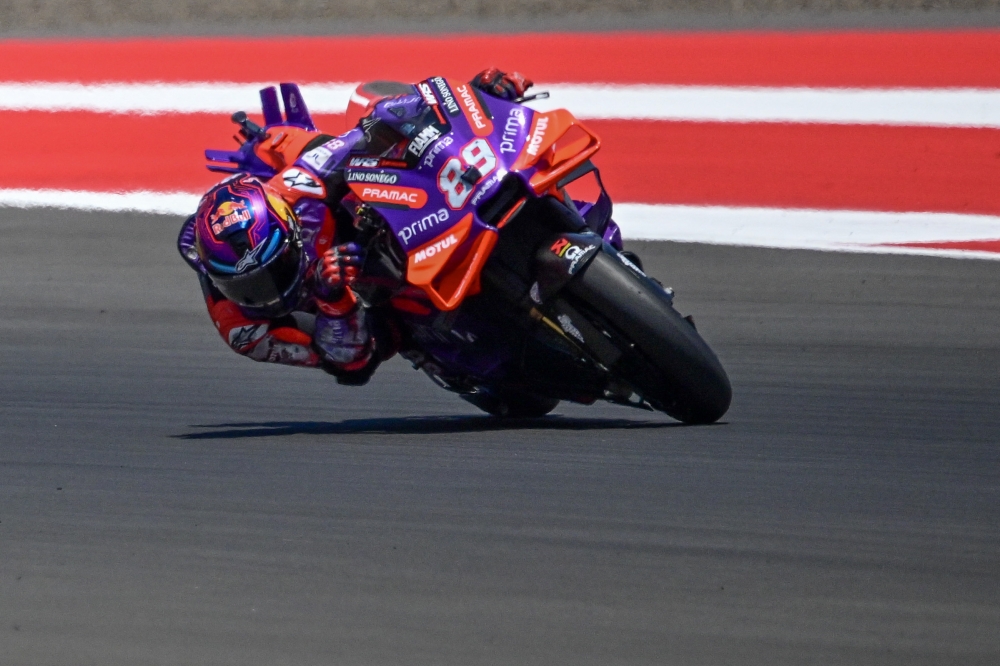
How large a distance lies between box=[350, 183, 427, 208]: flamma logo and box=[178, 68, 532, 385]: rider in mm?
66

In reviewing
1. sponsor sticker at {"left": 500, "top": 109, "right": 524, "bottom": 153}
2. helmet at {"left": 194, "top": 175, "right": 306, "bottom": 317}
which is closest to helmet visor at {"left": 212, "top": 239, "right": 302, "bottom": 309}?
helmet at {"left": 194, "top": 175, "right": 306, "bottom": 317}

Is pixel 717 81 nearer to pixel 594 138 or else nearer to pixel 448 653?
pixel 594 138

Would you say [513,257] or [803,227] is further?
[803,227]

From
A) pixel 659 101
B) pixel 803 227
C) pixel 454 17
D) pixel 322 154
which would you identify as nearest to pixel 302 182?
pixel 322 154

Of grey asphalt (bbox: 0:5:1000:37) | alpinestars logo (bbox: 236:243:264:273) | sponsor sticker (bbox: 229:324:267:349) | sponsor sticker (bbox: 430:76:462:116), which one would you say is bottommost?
grey asphalt (bbox: 0:5:1000:37)

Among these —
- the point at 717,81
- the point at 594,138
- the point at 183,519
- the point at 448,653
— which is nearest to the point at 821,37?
the point at 717,81

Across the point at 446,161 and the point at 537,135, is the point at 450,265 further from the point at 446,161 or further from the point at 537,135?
the point at 537,135

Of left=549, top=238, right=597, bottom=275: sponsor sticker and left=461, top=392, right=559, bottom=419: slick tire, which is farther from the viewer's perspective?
left=461, top=392, right=559, bottom=419: slick tire

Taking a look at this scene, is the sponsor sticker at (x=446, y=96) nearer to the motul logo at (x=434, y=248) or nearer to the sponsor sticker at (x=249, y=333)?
the motul logo at (x=434, y=248)

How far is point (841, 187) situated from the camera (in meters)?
7.30

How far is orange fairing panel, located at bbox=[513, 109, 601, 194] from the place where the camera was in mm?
4246

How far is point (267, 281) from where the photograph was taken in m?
4.45

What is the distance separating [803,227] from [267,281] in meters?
3.57

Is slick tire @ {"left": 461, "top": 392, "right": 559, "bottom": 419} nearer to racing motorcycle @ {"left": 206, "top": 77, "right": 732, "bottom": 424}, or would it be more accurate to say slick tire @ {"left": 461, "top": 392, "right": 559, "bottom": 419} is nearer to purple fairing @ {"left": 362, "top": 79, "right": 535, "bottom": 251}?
racing motorcycle @ {"left": 206, "top": 77, "right": 732, "bottom": 424}
